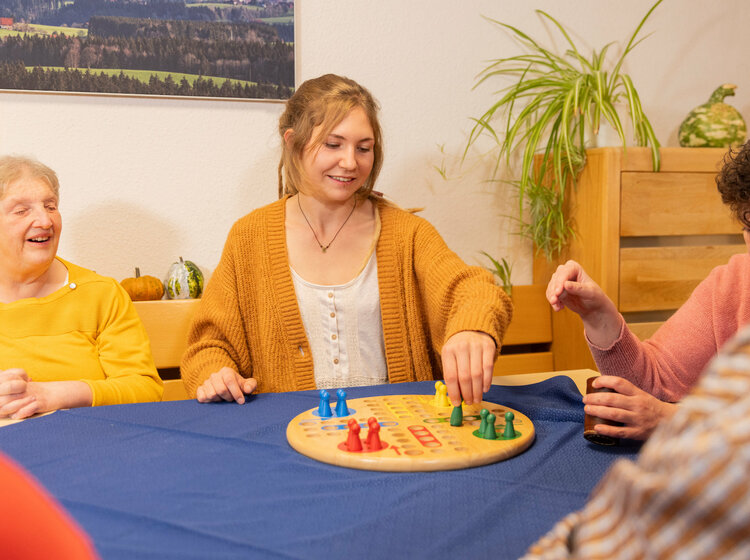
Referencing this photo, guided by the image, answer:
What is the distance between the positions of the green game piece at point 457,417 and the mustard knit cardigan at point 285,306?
0.54 meters

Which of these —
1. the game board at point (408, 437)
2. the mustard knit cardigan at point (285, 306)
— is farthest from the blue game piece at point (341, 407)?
the mustard knit cardigan at point (285, 306)

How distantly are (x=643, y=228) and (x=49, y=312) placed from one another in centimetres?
195

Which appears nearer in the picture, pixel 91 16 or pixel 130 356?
pixel 130 356

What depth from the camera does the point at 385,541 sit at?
74 cm

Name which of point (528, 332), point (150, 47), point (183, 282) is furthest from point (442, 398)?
point (150, 47)

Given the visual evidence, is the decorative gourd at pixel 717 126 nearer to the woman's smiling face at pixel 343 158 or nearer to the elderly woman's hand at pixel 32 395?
the woman's smiling face at pixel 343 158

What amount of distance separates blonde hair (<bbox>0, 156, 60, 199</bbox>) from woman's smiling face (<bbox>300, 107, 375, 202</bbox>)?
0.62 meters

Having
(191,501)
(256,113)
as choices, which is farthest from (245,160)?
(191,501)

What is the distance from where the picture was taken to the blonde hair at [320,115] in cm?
174

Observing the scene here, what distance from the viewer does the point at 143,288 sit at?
2199 mm

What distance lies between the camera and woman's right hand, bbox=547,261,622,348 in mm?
1265

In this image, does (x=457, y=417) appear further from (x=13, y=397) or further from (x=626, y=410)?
(x=13, y=397)

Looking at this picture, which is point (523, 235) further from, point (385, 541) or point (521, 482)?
point (385, 541)

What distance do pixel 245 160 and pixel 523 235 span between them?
1.12m
